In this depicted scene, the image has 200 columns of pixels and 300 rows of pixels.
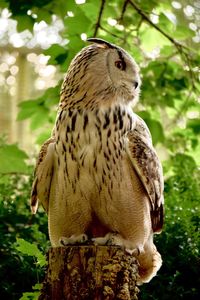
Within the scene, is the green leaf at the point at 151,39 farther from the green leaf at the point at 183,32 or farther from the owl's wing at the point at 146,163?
the owl's wing at the point at 146,163

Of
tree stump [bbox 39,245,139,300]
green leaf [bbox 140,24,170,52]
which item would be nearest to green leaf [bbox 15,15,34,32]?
green leaf [bbox 140,24,170,52]

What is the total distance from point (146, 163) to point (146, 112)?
1486 mm

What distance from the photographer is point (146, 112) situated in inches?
147

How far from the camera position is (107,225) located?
2.28 meters

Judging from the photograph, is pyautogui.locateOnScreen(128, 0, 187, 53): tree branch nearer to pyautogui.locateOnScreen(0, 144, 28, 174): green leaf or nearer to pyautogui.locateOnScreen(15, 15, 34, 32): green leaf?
pyautogui.locateOnScreen(15, 15, 34, 32): green leaf

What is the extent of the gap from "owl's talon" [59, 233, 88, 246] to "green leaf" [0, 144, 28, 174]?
533 mm

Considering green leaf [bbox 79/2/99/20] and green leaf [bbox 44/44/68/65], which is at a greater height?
green leaf [bbox 79/2/99/20]

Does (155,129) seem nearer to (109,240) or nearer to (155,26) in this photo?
(155,26)

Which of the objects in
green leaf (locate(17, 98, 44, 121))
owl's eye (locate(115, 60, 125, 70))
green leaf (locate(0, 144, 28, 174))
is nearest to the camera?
owl's eye (locate(115, 60, 125, 70))

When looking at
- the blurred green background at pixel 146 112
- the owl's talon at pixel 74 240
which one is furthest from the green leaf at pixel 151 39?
the owl's talon at pixel 74 240

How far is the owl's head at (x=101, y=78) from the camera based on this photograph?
7.46 feet

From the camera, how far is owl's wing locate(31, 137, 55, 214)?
232 centimetres

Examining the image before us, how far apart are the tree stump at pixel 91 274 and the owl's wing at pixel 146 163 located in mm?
303

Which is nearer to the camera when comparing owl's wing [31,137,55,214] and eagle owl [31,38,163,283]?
eagle owl [31,38,163,283]
